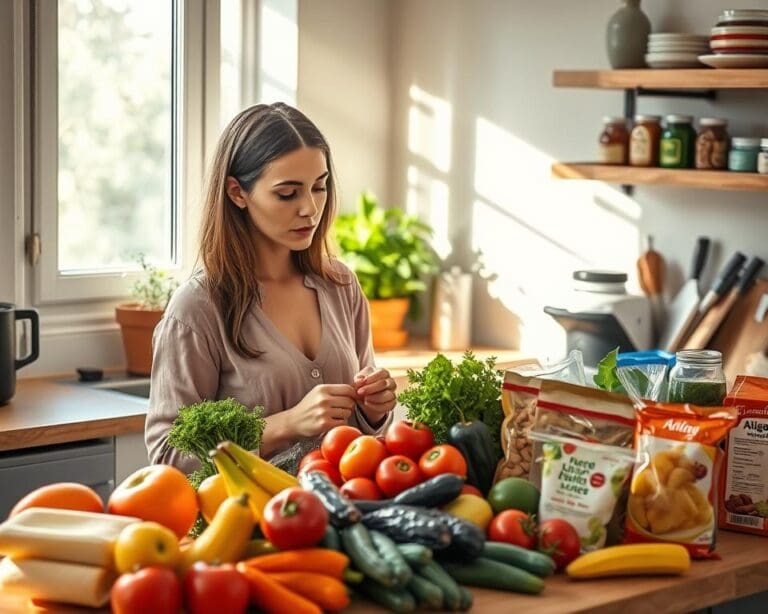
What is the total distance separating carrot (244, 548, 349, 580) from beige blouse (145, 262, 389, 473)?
0.82 meters

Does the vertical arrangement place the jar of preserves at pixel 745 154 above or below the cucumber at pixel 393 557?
above

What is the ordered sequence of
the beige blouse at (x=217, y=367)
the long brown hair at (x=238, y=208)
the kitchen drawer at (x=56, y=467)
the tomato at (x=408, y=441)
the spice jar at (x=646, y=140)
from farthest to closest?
the spice jar at (x=646, y=140) < the kitchen drawer at (x=56, y=467) < the long brown hair at (x=238, y=208) < the beige blouse at (x=217, y=367) < the tomato at (x=408, y=441)

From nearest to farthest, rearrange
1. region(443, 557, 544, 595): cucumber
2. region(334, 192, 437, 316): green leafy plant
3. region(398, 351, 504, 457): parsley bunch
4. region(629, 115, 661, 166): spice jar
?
region(443, 557, 544, 595): cucumber
region(398, 351, 504, 457): parsley bunch
region(629, 115, 661, 166): spice jar
region(334, 192, 437, 316): green leafy plant

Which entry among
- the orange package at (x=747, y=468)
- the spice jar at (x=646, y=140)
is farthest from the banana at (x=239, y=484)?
the spice jar at (x=646, y=140)

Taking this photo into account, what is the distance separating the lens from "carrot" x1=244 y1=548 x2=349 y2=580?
1740mm

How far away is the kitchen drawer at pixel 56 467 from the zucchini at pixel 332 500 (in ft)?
4.72

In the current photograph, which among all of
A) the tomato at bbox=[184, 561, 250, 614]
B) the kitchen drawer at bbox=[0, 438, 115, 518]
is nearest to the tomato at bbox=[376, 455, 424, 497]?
the tomato at bbox=[184, 561, 250, 614]

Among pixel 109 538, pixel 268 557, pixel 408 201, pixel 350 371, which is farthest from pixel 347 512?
pixel 408 201

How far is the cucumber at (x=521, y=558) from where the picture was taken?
1.86 m

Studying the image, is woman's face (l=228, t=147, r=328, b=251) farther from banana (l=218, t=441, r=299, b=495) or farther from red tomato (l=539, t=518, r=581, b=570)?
red tomato (l=539, t=518, r=581, b=570)

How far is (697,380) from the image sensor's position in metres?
2.16

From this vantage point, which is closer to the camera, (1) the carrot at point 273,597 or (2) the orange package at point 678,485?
(1) the carrot at point 273,597

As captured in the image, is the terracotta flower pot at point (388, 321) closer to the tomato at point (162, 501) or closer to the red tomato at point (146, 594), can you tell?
the tomato at point (162, 501)

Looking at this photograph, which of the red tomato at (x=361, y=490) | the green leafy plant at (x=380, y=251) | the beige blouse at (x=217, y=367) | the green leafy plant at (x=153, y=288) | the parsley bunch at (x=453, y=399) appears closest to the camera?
the red tomato at (x=361, y=490)
